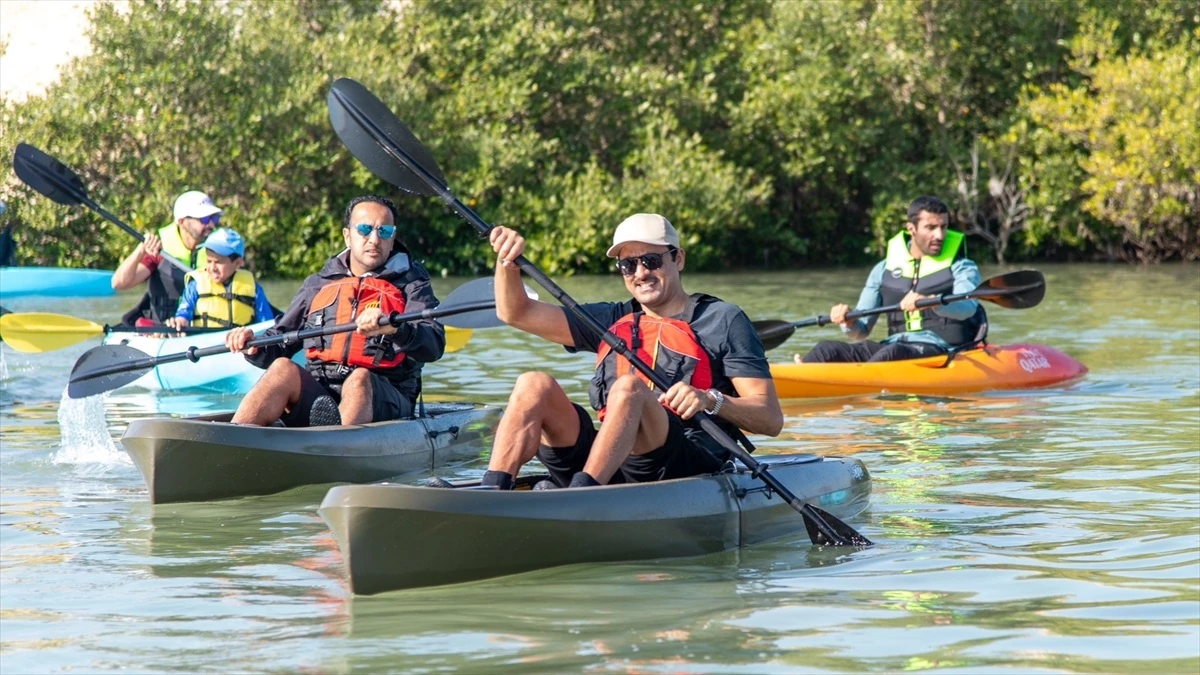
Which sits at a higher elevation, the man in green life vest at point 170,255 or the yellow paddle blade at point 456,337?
the man in green life vest at point 170,255

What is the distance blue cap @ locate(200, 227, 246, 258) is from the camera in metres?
8.62

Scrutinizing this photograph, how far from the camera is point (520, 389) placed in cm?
466

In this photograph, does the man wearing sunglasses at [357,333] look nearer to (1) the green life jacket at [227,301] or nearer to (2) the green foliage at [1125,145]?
(1) the green life jacket at [227,301]

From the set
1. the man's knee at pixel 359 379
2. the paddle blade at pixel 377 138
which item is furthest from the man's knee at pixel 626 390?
the man's knee at pixel 359 379

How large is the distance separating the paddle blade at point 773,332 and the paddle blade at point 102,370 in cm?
380

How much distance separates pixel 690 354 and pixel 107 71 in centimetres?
1667

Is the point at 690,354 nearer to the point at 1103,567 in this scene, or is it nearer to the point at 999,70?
the point at 1103,567

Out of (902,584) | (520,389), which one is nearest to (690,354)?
(520,389)

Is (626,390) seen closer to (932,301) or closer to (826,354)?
(932,301)

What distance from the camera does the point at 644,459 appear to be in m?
4.91

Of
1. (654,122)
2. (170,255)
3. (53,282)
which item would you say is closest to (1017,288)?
(170,255)

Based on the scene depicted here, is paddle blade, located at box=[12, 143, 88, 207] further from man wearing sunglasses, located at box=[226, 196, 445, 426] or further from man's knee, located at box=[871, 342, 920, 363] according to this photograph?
man's knee, located at box=[871, 342, 920, 363]

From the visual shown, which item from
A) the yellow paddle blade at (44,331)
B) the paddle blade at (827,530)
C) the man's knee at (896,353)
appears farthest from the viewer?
the yellow paddle blade at (44,331)

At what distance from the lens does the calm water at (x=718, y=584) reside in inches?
153
